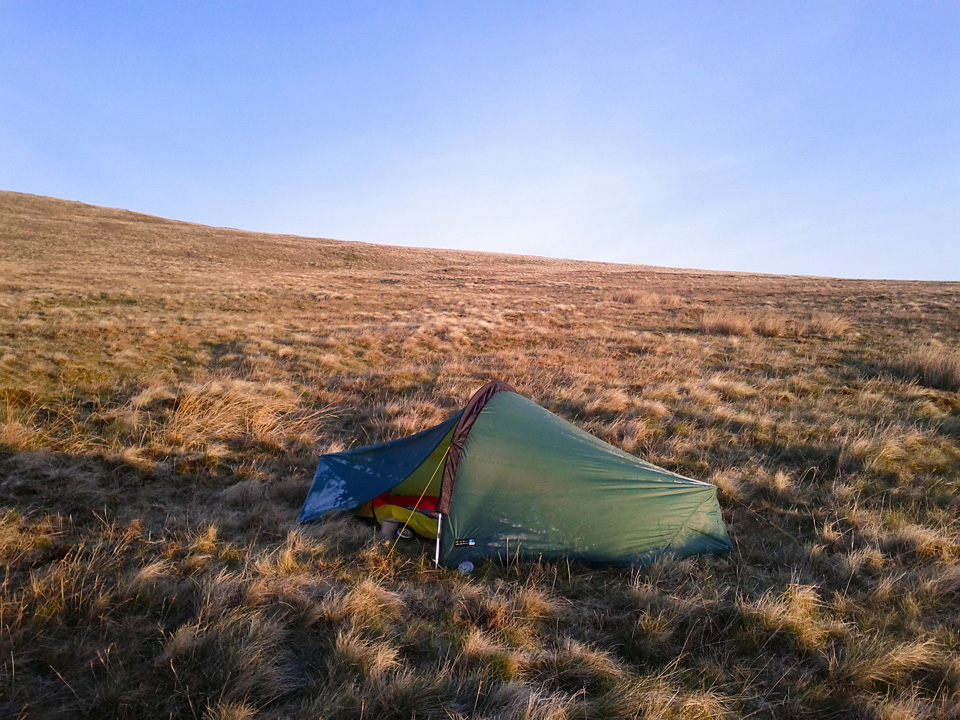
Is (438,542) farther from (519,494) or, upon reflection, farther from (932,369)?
(932,369)

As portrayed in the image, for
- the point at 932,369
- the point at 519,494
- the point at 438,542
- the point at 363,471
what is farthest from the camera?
the point at 932,369

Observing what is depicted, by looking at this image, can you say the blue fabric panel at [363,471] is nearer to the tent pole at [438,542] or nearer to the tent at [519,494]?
the tent at [519,494]

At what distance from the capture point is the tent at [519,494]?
417 centimetres

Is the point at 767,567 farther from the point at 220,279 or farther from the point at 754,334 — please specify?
the point at 220,279

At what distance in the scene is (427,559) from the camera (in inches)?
162

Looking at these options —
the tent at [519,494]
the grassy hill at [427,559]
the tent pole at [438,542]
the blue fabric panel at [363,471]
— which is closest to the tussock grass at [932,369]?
the grassy hill at [427,559]

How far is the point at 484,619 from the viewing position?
10.9 ft

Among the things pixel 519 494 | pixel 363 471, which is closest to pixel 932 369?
pixel 519 494

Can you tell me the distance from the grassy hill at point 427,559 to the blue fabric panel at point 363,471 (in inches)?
10.7

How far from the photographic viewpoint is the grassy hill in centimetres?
267

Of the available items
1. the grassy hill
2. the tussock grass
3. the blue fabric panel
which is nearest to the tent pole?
the grassy hill

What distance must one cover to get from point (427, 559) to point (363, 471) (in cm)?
122

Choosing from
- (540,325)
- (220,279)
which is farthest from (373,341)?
(220,279)

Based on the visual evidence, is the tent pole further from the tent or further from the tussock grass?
the tussock grass
